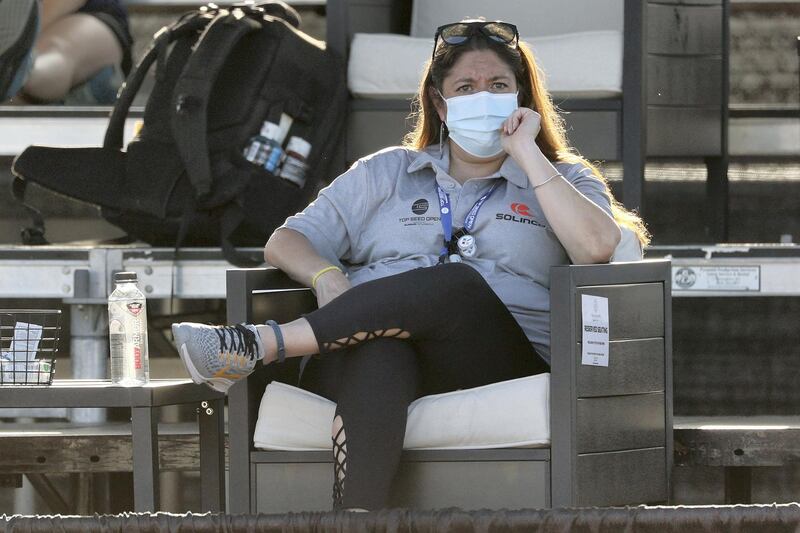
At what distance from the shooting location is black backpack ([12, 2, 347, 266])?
3.84 meters

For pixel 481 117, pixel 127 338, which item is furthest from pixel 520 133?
pixel 127 338

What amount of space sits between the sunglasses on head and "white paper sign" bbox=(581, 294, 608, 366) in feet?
2.34

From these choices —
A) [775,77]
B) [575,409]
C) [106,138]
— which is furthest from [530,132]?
[775,77]

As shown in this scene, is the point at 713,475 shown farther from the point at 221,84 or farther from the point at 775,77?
the point at 221,84

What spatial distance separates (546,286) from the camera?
10.2 feet

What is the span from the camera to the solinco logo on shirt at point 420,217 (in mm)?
3131

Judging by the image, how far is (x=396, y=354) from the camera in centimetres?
274

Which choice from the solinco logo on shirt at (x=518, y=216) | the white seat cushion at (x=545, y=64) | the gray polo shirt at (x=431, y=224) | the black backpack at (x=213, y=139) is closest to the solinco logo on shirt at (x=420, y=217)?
the gray polo shirt at (x=431, y=224)

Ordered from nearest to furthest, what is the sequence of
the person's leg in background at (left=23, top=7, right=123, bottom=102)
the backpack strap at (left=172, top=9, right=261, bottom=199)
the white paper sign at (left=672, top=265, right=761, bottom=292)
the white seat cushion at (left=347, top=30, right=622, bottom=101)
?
the white paper sign at (left=672, top=265, right=761, bottom=292) < the backpack strap at (left=172, top=9, right=261, bottom=199) < the white seat cushion at (left=347, top=30, right=622, bottom=101) < the person's leg in background at (left=23, top=7, right=123, bottom=102)

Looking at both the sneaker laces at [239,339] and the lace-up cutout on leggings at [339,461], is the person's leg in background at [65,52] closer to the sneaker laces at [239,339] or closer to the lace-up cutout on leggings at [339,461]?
the sneaker laces at [239,339]

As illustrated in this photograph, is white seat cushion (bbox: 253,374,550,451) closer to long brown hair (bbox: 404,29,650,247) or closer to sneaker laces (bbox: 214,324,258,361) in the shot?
sneaker laces (bbox: 214,324,258,361)

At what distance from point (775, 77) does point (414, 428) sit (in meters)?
2.47

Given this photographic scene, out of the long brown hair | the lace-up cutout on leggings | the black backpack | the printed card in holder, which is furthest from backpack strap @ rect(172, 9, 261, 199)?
the lace-up cutout on leggings

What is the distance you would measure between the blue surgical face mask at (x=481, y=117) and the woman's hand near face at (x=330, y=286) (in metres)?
0.41
